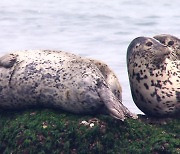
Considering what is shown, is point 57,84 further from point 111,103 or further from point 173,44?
point 173,44

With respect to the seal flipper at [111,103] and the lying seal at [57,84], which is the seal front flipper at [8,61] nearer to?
the lying seal at [57,84]

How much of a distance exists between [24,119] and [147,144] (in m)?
1.28

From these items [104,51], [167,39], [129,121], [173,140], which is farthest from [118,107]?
[104,51]

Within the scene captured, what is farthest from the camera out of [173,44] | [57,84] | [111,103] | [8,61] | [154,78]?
[173,44]

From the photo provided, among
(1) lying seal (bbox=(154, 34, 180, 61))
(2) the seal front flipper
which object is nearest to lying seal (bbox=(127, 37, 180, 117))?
(1) lying seal (bbox=(154, 34, 180, 61))

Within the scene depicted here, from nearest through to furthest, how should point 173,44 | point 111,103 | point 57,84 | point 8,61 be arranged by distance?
1. point 111,103
2. point 57,84
3. point 8,61
4. point 173,44

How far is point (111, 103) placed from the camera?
21.4 feet

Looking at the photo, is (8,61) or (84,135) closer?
(84,135)

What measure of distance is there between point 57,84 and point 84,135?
2.43 feet

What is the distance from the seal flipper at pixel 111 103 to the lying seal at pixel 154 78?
27cm

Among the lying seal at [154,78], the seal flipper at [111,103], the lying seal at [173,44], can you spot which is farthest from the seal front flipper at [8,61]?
the lying seal at [173,44]

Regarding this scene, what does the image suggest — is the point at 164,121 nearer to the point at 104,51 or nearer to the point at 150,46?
→ the point at 150,46

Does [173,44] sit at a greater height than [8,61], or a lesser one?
greater

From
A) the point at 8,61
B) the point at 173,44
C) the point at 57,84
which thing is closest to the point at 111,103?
the point at 57,84
